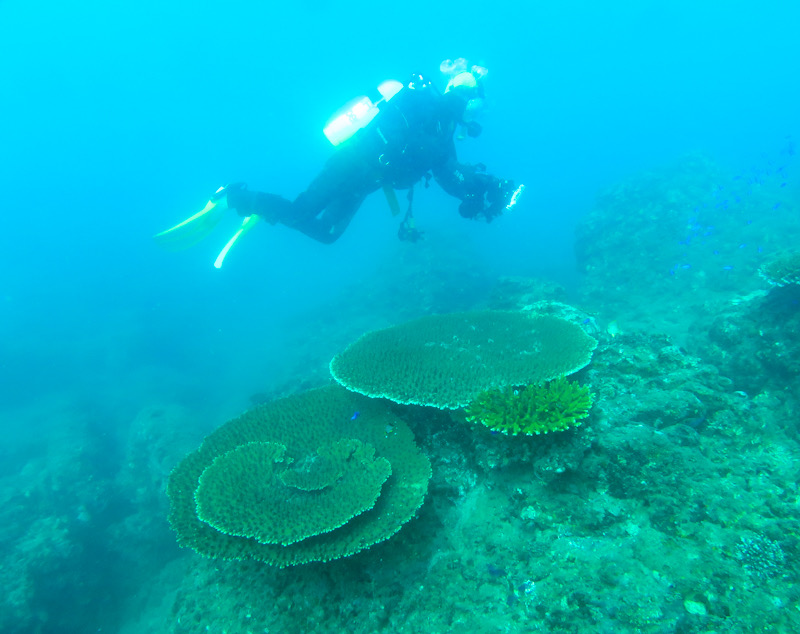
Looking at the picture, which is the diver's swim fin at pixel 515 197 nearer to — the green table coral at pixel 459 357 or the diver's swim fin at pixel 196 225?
the green table coral at pixel 459 357

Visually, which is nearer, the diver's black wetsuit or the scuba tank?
the scuba tank

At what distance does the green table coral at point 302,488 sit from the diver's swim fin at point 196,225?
19.4 ft

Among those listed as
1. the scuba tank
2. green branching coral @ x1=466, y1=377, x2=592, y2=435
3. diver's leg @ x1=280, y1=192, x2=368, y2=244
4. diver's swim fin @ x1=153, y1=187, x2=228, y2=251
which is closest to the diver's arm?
the scuba tank

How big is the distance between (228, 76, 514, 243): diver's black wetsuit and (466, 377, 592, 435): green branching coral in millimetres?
5384

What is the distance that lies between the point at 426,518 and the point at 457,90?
8061mm

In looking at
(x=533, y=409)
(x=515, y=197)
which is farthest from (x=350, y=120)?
(x=533, y=409)

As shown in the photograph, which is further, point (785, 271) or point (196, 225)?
point (196, 225)

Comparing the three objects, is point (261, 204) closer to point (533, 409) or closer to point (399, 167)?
point (399, 167)

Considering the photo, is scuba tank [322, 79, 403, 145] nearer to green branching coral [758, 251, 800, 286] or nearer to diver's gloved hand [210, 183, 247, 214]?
diver's gloved hand [210, 183, 247, 214]

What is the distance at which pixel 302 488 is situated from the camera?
339cm

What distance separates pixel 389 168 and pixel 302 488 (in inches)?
260

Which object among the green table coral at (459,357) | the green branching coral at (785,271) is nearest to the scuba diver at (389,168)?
the green table coral at (459,357)

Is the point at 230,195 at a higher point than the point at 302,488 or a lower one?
higher

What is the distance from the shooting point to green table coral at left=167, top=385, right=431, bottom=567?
10.0ft
